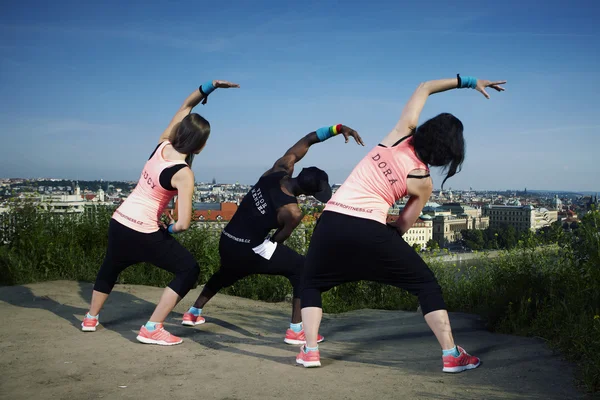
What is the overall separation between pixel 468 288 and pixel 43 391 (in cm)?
494

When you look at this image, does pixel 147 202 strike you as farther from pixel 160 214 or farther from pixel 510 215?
pixel 510 215

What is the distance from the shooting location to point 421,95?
3.87m

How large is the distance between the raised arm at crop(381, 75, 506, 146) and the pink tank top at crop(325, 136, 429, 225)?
0.24 feet

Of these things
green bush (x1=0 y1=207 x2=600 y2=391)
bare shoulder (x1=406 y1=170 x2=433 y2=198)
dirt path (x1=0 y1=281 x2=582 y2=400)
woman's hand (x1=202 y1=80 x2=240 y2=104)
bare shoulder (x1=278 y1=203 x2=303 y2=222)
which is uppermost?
woman's hand (x1=202 y1=80 x2=240 y2=104)

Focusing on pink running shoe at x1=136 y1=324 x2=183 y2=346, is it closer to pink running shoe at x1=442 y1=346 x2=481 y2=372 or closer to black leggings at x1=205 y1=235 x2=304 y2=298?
black leggings at x1=205 y1=235 x2=304 y2=298

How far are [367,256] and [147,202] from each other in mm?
1934

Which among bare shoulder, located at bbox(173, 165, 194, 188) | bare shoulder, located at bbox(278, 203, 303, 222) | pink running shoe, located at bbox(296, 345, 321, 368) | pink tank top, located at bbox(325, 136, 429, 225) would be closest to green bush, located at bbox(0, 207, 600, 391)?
pink tank top, located at bbox(325, 136, 429, 225)

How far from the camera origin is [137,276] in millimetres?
8102

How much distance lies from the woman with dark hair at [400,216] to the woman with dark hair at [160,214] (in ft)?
4.31

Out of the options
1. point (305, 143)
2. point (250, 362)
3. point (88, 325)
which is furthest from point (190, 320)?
point (305, 143)

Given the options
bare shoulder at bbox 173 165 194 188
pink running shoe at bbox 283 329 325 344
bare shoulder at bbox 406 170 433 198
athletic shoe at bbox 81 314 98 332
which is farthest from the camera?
athletic shoe at bbox 81 314 98 332

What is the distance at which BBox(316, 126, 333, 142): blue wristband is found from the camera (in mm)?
4773

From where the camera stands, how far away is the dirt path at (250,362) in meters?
3.46

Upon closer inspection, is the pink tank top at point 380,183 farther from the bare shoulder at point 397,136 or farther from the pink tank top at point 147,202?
the pink tank top at point 147,202
